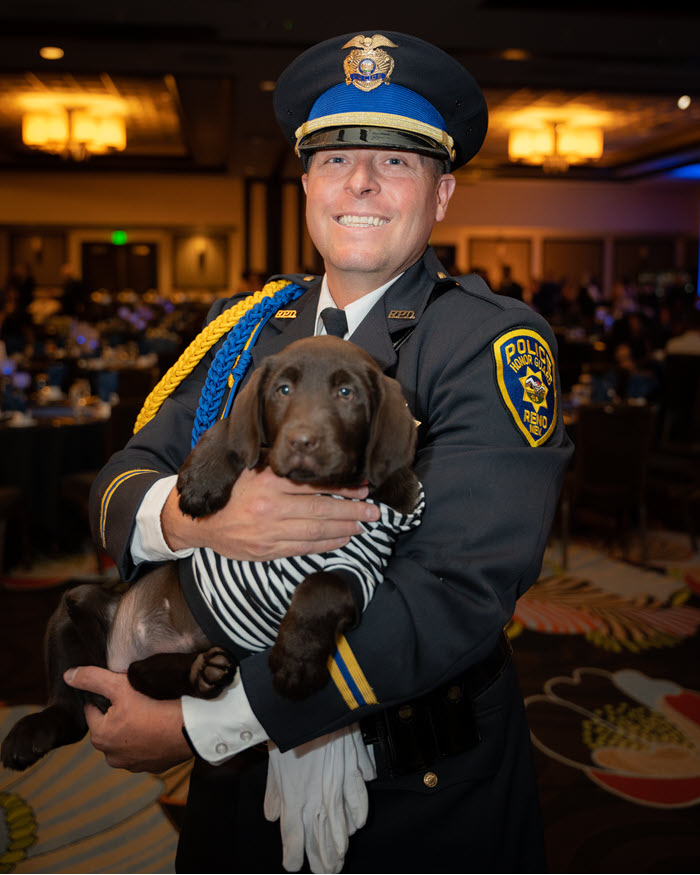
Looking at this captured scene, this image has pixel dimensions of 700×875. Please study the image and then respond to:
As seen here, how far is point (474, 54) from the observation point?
8.92 m

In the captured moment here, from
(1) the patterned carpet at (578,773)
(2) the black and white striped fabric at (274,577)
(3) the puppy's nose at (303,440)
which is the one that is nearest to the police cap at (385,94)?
(3) the puppy's nose at (303,440)

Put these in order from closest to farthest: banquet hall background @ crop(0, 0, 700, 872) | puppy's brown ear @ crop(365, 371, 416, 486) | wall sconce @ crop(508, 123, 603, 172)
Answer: puppy's brown ear @ crop(365, 371, 416, 486) < banquet hall background @ crop(0, 0, 700, 872) < wall sconce @ crop(508, 123, 603, 172)

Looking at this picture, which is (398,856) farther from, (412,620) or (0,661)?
(0,661)

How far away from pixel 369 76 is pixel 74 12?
25.8 ft

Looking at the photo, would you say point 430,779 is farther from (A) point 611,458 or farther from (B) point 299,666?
(A) point 611,458

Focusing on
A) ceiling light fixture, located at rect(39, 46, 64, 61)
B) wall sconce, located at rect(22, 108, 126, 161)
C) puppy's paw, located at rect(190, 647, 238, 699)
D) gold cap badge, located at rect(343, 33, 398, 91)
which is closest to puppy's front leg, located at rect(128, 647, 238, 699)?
puppy's paw, located at rect(190, 647, 238, 699)

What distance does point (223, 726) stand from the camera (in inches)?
46.4

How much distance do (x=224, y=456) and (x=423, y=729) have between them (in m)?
0.54

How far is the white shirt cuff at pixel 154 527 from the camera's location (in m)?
1.35

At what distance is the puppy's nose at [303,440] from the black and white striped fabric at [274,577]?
0.15 meters

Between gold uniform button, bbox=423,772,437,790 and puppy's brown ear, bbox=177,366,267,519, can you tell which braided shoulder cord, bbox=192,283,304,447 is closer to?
puppy's brown ear, bbox=177,366,267,519

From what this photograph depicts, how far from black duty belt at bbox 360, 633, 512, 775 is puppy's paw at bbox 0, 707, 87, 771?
1.81 feet

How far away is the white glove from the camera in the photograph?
1261mm

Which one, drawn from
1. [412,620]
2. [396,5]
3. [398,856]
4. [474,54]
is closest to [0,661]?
[398,856]
